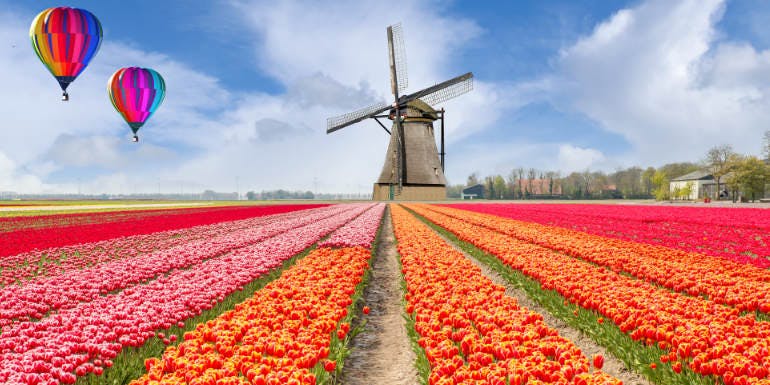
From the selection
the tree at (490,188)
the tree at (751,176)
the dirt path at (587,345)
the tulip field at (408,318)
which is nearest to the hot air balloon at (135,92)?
the tulip field at (408,318)

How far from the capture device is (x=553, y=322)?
750 cm

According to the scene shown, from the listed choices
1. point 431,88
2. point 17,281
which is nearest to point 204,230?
point 17,281

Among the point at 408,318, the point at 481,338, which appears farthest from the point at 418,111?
the point at 481,338

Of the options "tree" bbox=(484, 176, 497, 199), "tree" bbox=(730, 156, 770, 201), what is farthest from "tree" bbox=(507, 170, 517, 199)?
"tree" bbox=(730, 156, 770, 201)

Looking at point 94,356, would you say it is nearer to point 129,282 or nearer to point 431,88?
point 129,282

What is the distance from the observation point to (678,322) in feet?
18.5

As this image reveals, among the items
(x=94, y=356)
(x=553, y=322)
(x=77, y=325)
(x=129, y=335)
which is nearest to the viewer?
(x=94, y=356)

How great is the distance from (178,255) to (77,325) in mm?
7038

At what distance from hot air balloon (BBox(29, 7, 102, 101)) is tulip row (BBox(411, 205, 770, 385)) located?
107ft

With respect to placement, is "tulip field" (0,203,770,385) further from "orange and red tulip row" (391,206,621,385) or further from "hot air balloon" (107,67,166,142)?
"hot air balloon" (107,67,166,142)

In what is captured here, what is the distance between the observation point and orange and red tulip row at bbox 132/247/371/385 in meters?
3.93

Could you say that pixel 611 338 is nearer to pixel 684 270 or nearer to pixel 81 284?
pixel 684 270

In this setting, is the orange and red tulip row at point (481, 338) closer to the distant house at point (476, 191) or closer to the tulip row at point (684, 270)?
the tulip row at point (684, 270)

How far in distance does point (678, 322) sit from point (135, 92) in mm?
33842
